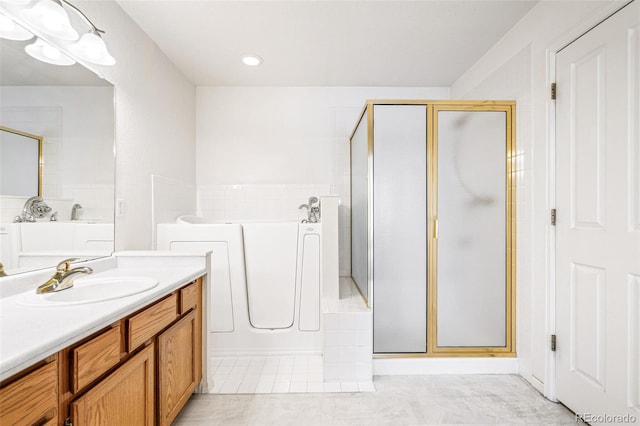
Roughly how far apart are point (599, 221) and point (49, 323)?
2.21 meters

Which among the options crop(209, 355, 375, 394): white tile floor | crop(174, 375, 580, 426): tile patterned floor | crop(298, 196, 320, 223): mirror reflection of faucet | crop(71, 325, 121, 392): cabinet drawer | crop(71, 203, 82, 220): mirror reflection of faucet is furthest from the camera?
crop(298, 196, 320, 223): mirror reflection of faucet

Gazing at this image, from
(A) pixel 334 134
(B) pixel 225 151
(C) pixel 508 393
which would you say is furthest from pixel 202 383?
(A) pixel 334 134

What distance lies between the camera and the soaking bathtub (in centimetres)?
230

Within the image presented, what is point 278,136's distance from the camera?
3.14m

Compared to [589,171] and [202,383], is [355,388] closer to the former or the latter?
[202,383]

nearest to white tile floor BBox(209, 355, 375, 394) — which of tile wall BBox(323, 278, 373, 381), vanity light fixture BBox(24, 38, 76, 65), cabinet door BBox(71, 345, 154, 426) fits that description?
tile wall BBox(323, 278, 373, 381)

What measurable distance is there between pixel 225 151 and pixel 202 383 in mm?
2110

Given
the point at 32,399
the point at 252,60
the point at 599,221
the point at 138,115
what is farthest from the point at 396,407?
the point at 252,60

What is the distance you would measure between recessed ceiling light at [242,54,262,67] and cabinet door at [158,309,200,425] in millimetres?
1982

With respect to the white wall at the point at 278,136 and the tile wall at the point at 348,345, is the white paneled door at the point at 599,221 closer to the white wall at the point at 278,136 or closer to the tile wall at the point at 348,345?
the tile wall at the point at 348,345

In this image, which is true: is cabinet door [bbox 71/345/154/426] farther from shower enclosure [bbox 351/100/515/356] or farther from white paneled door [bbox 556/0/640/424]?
white paneled door [bbox 556/0/640/424]

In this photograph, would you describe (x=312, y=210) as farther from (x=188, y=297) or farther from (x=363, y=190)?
(x=188, y=297)

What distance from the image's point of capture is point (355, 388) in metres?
1.90

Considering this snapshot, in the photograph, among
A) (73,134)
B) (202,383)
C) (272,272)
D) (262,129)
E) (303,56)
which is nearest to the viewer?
(73,134)
